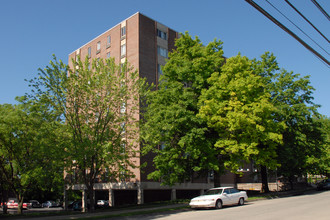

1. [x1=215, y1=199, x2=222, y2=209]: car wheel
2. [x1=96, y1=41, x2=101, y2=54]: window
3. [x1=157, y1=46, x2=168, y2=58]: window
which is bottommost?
[x1=215, y1=199, x2=222, y2=209]: car wheel

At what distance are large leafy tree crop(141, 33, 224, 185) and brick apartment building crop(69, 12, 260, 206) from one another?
913 centimetres

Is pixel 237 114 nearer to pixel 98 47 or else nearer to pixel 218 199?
pixel 218 199

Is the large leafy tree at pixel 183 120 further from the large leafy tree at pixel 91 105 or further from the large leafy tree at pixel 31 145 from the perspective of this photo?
the large leafy tree at pixel 31 145

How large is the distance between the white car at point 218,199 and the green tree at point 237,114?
117 inches

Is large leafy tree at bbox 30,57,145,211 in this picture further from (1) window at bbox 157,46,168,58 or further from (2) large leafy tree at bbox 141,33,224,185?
(1) window at bbox 157,46,168,58

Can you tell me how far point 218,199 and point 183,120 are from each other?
6.34 metres

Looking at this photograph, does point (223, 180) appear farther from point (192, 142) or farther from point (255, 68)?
point (192, 142)

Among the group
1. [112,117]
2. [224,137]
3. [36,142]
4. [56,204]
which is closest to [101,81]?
[112,117]

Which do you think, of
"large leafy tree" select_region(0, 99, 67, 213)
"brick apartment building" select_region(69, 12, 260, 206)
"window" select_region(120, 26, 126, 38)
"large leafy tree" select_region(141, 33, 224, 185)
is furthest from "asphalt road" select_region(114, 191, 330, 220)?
"window" select_region(120, 26, 126, 38)

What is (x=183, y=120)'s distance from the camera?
21.1 meters

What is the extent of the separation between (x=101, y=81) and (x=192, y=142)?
8426 mm

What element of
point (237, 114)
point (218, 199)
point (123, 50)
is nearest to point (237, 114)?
point (237, 114)

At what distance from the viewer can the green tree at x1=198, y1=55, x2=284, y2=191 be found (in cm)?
2034

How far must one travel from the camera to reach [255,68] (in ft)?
96.4
